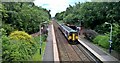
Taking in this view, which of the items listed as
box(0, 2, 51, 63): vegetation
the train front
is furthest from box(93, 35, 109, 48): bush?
box(0, 2, 51, 63): vegetation

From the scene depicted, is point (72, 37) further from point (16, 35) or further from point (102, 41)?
point (16, 35)

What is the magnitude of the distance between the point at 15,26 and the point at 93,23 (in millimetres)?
19452

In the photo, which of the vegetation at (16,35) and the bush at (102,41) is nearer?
the vegetation at (16,35)

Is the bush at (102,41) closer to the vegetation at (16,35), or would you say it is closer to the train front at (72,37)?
the train front at (72,37)

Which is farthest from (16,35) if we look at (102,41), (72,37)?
(72,37)

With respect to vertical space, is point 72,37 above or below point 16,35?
below

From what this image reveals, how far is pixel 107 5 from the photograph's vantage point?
39406mm

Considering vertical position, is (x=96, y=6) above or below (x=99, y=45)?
above

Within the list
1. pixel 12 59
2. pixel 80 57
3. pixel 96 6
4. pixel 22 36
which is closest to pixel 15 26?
pixel 22 36

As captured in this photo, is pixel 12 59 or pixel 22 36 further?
pixel 22 36

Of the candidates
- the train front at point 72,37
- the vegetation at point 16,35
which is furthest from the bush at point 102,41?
the vegetation at point 16,35

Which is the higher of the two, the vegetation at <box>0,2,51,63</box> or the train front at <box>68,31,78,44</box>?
the vegetation at <box>0,2,51,63</box>

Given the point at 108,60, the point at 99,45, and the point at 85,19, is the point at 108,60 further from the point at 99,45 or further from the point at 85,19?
the point at 85,19

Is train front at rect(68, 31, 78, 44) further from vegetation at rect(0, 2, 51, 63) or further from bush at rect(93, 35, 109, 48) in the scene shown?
vegetation at rect(0, 2, 51, 63)
